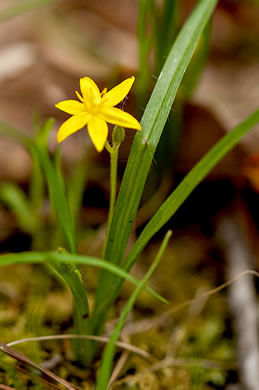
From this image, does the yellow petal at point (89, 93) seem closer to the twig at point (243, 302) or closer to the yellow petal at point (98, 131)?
the yellow petal at point (98, 131)

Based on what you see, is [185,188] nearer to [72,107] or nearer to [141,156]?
[141,156]

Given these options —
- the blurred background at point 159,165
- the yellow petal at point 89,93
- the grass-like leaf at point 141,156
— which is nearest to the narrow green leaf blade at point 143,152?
the grass-like leaf at point 141,156

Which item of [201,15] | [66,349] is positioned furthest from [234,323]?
[201,15]

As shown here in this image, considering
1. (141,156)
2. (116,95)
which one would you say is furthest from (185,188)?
(116,95)

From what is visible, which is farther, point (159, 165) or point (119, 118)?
point (159, 165)

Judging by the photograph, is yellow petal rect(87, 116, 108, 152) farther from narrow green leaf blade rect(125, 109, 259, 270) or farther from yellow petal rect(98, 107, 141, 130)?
narrow green leaf blade rect(125, 109, 259, 270)

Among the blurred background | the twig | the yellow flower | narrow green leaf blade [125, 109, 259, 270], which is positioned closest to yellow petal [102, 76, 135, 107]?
the yellow flower

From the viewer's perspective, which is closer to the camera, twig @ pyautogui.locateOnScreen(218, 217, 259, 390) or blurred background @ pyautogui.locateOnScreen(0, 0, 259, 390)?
twig @ pyautogui.locateOnScreen(218, 217, 259, 390)
